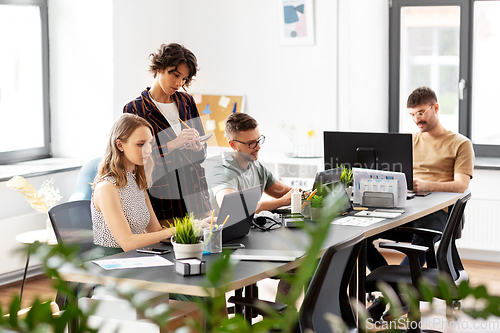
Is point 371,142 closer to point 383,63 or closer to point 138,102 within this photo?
point 138,102

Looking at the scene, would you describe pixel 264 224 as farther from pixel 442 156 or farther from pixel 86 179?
pixel 86 179

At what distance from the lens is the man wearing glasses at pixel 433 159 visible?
344cm

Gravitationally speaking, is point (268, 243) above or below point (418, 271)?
above

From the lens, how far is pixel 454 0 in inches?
189

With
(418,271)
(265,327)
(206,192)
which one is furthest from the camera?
(206,192)

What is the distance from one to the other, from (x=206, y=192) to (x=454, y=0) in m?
2.97

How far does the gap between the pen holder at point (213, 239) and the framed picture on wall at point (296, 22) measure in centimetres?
322

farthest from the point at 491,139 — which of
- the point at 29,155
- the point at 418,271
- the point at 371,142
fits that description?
the point at 29,155

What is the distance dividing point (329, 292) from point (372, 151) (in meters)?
1.49

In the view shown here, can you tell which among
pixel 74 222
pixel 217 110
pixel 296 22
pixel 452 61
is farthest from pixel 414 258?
pixel 217 110

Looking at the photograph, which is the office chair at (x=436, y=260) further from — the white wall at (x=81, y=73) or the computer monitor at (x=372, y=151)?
the white wall at (x=81, y=73)

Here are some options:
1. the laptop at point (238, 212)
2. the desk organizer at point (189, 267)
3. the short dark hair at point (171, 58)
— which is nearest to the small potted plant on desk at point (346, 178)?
the laptop at point (238, 212)

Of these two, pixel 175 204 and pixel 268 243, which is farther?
pixel 175 204

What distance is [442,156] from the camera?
3.65 metres
